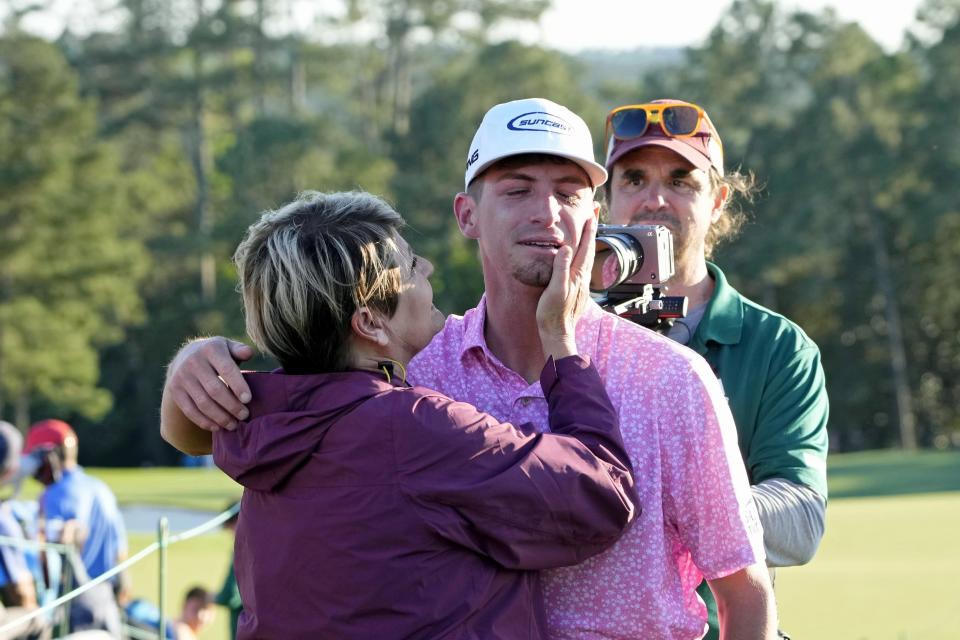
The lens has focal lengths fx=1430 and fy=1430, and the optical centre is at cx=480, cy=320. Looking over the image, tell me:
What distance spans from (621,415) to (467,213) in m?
0.74

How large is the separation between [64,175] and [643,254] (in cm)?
4210

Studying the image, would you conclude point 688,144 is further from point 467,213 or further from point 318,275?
point 318,275

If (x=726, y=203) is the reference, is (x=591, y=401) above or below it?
below

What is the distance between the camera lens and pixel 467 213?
3.32 meters

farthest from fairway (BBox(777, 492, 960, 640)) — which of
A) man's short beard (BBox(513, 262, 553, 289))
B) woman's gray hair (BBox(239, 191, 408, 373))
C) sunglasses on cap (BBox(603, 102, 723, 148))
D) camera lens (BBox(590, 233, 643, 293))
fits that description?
woman's gray hair (BBox(239, 191, 408, 373))

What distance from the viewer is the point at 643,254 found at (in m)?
3.35

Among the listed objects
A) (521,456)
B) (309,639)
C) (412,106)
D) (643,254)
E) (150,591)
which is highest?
(412,106)

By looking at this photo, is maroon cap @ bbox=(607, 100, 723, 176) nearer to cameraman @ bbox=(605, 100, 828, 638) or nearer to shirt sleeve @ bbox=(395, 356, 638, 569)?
cameraman @ bbox=(605, 100, 828, 638)

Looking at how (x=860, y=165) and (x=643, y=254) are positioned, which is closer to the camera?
(x=643, y=254)

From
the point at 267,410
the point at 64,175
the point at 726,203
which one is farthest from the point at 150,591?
the point at 64,175

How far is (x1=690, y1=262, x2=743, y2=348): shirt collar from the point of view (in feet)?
12.0

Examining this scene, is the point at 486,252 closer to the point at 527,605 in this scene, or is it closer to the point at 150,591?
the point at 527,605

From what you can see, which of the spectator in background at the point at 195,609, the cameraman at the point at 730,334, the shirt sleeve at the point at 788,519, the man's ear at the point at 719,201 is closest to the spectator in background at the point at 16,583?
the spectator in background at the point at 195,609

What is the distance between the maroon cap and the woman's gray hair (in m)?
1.46
